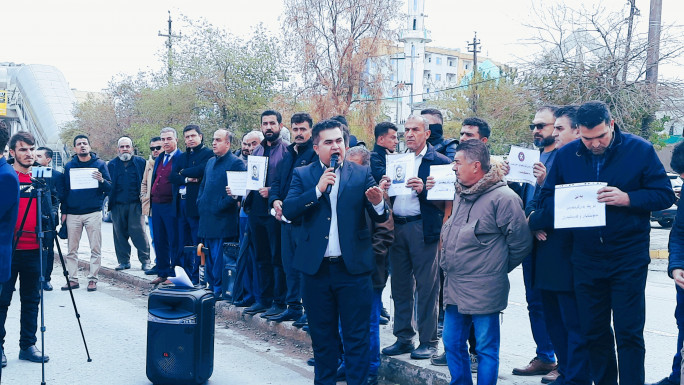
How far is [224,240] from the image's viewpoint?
905cm

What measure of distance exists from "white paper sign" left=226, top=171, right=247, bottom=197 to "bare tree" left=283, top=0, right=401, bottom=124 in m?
23.0

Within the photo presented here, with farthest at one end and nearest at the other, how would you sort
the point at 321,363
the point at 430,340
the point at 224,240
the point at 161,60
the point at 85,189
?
1. the point at 161,60
2. the point at 85,189
3. the point at 224,240
4. the point at 430,340
5. the point at 321,363

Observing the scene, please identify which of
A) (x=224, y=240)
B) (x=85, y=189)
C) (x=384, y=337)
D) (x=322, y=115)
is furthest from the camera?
(x=322, y=115)

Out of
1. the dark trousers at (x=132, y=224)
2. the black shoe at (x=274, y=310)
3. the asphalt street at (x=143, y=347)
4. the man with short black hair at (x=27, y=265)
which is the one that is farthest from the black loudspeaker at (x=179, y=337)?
the dark trousers at (x=132, y=224)

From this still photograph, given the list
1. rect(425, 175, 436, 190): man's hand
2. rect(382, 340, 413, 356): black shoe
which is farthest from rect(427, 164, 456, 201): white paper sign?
rect(382, 340, 413, 356): black shoe

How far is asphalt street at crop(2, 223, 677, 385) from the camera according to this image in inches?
241

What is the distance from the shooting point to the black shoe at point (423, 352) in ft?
19.7

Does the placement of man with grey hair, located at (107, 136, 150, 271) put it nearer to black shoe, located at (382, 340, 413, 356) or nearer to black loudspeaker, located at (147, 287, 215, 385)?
black loudspeaker, located at (147, 287, 215, 385)

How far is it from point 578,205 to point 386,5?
2919cm

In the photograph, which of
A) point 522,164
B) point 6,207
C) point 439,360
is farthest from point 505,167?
point 6,207

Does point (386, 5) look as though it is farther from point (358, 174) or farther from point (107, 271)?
point (358, 174)

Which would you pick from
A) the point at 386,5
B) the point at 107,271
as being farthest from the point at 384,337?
the point at 386,5

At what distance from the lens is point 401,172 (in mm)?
5844

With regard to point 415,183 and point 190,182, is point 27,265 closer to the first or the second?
point 190,182
